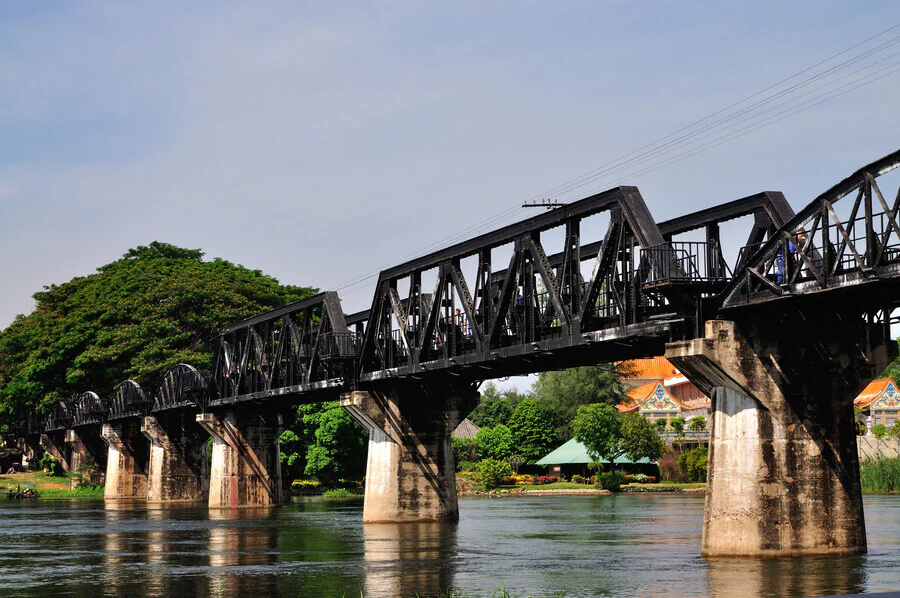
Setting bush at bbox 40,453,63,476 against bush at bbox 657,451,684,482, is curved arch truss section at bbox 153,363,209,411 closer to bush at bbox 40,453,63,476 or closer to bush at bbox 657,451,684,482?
bush at bbox 657,451,684,482

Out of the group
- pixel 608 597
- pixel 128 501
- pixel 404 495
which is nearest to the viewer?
pixel 608 597

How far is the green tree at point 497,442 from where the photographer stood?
130m

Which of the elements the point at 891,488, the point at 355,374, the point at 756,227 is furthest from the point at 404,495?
the point at 891,488

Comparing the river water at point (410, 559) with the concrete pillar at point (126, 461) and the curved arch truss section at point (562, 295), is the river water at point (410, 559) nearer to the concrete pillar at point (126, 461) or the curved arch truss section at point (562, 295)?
the curved arch truss section at point (562, 295)

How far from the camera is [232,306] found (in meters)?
113

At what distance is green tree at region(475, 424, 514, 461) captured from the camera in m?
130

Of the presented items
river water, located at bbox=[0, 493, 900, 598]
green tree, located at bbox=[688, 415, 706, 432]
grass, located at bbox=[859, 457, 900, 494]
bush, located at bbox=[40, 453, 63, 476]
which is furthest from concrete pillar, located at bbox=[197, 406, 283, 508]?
bush, located at bbox=[40, 453, 63, 476]

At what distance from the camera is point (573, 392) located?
464 feet

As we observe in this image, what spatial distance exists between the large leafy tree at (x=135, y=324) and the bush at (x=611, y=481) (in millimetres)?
34216

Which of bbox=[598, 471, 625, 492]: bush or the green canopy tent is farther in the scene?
the green canopy tent

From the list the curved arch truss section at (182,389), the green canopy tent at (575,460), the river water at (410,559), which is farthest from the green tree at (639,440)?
the curved arch truss section at (182,389)

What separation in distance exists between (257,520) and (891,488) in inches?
1994

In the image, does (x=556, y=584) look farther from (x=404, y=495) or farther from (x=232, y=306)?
(x=232, y=306)

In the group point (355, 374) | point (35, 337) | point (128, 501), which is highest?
point (35, 337)
